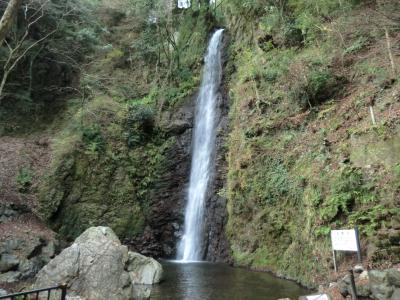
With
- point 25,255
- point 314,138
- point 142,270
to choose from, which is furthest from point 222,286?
point 25,255

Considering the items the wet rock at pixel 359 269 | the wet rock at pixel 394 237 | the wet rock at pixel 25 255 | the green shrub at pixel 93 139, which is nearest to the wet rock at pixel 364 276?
the wet rock at pixel 359 269

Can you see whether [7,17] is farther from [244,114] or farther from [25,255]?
[244,114]

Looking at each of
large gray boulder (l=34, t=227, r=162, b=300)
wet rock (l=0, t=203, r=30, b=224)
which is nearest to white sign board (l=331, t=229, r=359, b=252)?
large gray boulder (l=34, t=227, r=162, b=300)

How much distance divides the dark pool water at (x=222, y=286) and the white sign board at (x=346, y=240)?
186 cm

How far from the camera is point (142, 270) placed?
10.9 m

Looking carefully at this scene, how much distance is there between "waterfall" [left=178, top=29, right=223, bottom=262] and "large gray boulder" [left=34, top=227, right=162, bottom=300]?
646 cm

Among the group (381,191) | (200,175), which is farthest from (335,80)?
(200,175)

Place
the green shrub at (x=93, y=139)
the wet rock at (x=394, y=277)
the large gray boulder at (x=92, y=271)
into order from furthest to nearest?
the green shrub at (x=93, y=139)
the large gray boulder at (x=92, y=271)
the wet rock at (x=394, y=277)

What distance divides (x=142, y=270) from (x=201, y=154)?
835 cm

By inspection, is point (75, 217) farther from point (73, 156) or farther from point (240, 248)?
point (240, 248)

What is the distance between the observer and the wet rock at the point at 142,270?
35.0 feet

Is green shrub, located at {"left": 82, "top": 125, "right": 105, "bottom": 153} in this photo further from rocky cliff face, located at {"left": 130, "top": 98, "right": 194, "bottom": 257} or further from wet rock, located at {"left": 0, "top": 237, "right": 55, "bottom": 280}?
wet rock, located at {"left": 0, "top": 237, "right": 55, "bottom": 280}

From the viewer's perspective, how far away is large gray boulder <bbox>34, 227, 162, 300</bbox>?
871 cm

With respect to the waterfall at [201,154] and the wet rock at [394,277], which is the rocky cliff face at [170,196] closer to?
the waterfall at [201,154]
